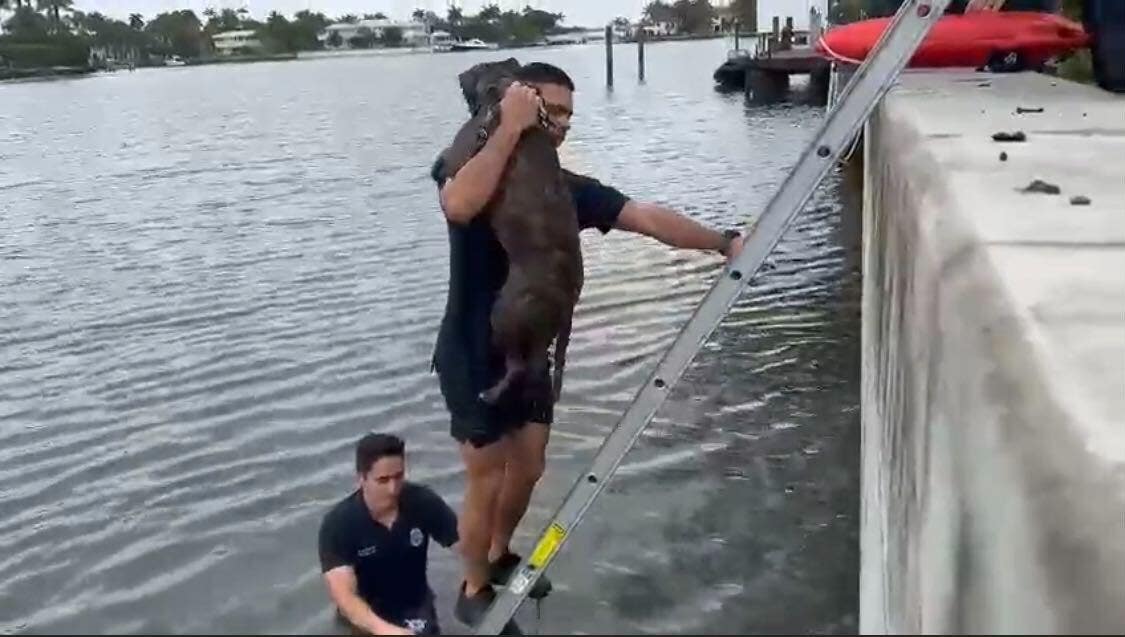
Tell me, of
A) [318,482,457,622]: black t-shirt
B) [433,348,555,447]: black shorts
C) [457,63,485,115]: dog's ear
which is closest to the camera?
[457,63,485,115]: dog's ear

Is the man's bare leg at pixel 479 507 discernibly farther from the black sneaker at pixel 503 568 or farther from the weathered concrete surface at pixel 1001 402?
the weathered concrete surface at pixel 1001 402

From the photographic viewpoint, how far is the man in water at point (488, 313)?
15.9ft

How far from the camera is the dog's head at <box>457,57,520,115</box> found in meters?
5.02

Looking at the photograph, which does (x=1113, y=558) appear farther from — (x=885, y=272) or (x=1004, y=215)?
(x=885, y=272)

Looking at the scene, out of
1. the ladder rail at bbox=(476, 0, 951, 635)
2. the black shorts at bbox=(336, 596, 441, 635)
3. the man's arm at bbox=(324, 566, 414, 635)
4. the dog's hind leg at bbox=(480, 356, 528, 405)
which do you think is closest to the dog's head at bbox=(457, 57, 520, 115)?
the dog's hind leg at bbox=(480, 356, 528, 405)

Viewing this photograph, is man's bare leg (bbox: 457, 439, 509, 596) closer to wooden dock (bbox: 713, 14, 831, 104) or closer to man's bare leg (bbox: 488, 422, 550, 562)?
man's bare leg (bbox: 488, 422, 550, 562)

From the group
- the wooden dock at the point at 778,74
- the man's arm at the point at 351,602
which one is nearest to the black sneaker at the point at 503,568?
the man's arm at the point at 351,602

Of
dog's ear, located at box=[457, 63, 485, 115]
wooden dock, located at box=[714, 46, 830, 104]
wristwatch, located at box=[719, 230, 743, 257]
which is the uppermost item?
dog's ear, located at box=[457, 63, 485, 115]

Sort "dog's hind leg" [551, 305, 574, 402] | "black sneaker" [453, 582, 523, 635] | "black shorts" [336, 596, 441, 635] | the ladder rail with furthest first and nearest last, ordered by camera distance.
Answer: "black sneaker" [453, 582, 523, 635] < "black shorts" [336, 596, 441, 635] < "dog's hind leg" [551, 305, 574, 402] < the ladder rail

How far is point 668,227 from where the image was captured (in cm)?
543

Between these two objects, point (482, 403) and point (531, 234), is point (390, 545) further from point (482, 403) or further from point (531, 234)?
point (531, 234)

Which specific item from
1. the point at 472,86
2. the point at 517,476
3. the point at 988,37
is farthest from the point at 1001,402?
the point at 988,37

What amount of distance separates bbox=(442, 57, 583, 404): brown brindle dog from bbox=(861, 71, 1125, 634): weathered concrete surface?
1126mm

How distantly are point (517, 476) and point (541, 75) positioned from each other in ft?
5.23
